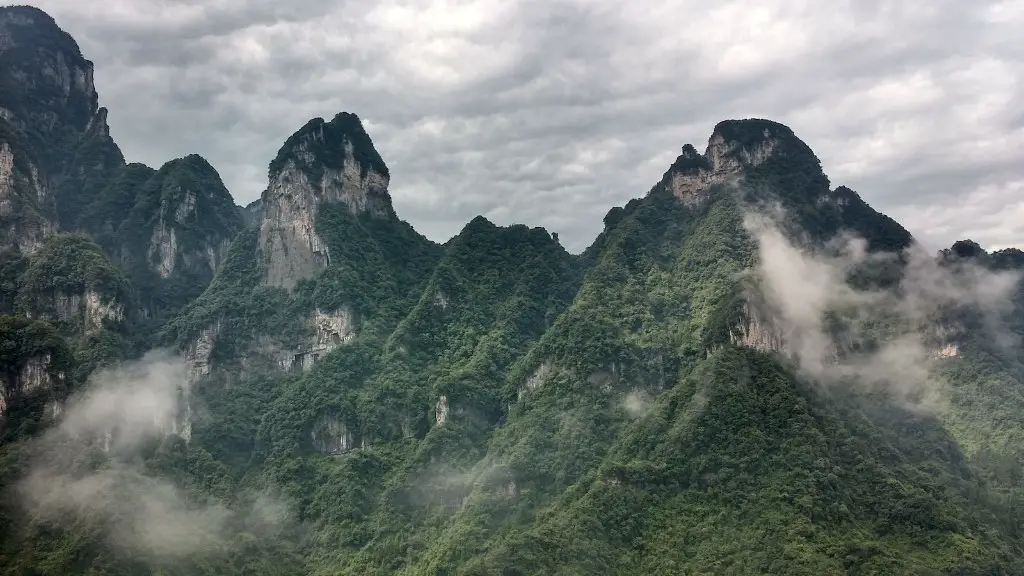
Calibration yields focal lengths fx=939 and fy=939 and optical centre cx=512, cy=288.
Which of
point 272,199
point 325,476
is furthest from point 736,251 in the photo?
point 272,199

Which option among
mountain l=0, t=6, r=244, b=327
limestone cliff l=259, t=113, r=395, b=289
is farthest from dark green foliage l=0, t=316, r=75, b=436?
mountain l=0, t=6, r=244, b=327

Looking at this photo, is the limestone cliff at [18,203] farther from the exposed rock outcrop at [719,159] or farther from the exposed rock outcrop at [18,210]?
the exposed rock outcrop at [719,159]

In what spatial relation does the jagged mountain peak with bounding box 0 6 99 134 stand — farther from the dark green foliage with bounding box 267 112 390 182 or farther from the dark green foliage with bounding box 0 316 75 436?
the dark green foliage with bounding box 0 316 75 436

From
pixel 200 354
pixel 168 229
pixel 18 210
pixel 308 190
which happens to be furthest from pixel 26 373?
pixel 168 229

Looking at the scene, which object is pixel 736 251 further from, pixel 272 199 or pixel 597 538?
pixel 272 199

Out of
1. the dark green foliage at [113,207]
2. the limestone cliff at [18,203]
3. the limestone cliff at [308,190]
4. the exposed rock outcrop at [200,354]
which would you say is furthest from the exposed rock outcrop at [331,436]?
the dark green foliage at [113,207]

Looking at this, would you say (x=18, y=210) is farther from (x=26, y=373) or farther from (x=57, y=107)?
(x=57, y=107)
